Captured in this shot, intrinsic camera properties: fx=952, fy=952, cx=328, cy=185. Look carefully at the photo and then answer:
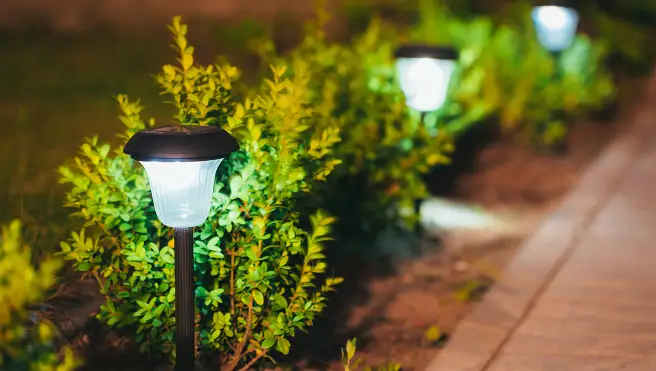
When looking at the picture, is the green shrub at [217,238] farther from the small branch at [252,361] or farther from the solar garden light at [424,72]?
the solar garden light at [424,72]

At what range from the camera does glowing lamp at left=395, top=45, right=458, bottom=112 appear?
6914 mm

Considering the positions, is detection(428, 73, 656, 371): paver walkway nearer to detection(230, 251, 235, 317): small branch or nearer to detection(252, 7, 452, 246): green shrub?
detection(252, 7, 452, 246): green shrub

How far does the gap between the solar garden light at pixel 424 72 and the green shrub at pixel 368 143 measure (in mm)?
109

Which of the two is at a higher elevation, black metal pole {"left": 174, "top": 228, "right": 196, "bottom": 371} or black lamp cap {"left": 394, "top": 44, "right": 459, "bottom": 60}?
black lamp cap {"left": 394, "top": 44, "right": 459, "bottom": 60}

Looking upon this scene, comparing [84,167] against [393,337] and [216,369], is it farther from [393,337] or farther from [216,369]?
[393,337]

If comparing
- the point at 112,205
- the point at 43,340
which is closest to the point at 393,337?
the point at 112,205

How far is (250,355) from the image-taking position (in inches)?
182

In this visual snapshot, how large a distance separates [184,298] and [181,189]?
0.47 metres

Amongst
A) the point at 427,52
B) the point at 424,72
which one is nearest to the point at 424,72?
the point at 424,72

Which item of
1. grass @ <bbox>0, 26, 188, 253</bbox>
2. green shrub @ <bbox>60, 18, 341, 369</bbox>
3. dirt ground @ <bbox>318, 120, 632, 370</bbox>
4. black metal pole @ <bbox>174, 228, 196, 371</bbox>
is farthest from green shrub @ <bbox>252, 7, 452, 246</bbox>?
black metal pole @ <bbox>174, 228, 196, 371</bbox>

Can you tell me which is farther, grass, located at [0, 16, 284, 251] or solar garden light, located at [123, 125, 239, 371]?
grass, located at [0, 16, 284, 251]

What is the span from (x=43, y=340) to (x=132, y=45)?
15772 mm

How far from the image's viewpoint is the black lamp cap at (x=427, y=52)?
271 inches

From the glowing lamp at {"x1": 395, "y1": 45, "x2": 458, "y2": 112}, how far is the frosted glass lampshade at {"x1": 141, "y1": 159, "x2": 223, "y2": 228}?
3340 millimetres
